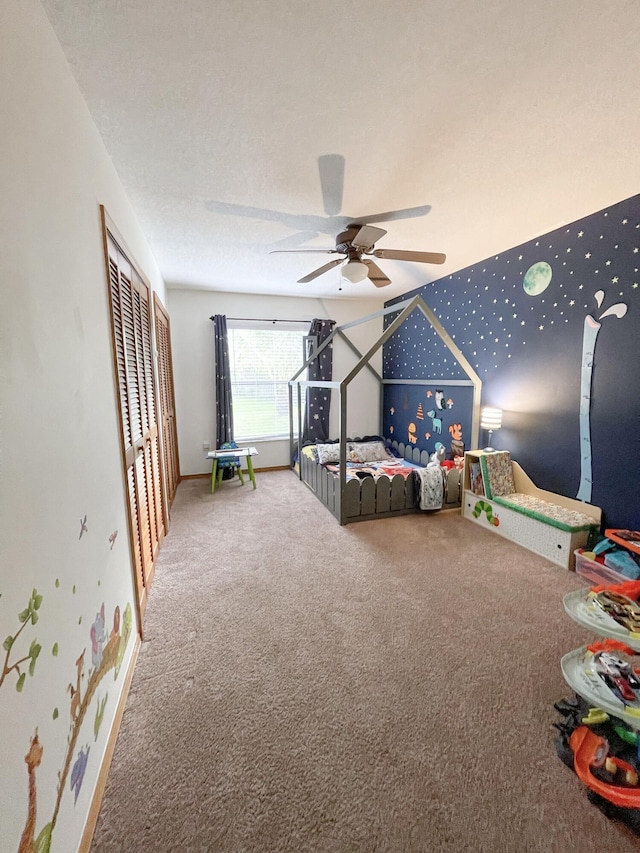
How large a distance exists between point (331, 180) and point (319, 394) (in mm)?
3037

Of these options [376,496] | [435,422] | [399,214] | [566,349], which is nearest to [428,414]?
[435,422]

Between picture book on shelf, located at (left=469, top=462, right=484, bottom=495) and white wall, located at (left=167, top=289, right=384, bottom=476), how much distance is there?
2.21 meters

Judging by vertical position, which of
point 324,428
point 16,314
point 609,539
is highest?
point 16,314

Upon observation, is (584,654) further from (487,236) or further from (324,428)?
(324,428)

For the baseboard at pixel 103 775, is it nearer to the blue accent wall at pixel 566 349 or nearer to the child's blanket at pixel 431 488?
the child's blanket at pixel 431 488

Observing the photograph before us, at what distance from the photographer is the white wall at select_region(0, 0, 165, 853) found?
27.1 inches

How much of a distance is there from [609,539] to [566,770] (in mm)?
1562

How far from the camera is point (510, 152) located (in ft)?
5.34

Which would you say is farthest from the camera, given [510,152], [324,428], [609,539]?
[324,428]

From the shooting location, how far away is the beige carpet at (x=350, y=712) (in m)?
1.01

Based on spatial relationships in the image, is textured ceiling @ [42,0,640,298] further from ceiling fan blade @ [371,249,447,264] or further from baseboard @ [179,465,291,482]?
baseboard @ [179,465,291,482]

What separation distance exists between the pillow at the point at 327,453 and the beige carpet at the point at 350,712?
1.51 meters

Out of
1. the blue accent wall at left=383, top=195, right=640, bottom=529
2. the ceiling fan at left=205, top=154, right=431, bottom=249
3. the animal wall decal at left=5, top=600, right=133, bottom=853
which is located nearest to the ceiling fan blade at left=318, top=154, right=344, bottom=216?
the ceiling fan at left=205, top=154, right=431, bottom=249

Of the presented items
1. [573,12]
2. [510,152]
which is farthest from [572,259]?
[573,12]
